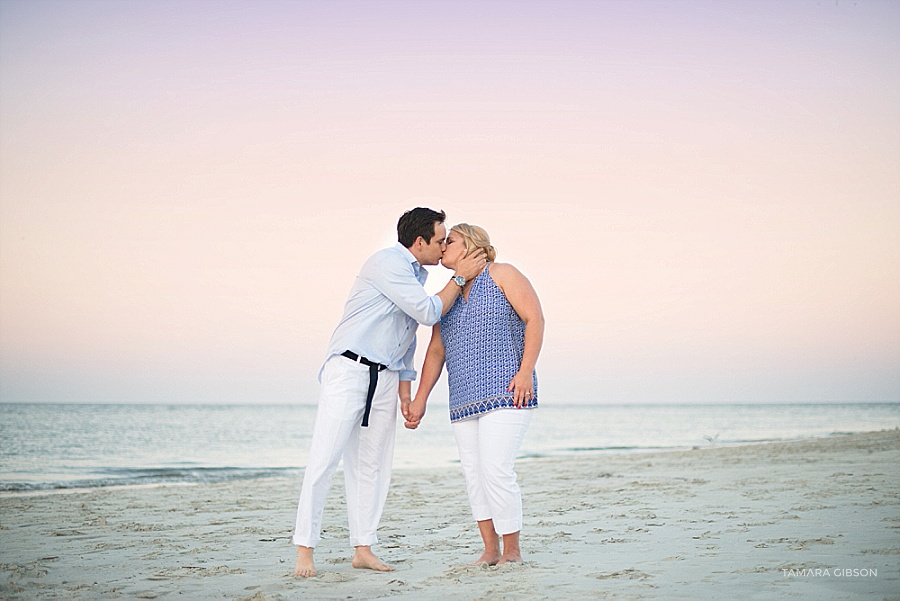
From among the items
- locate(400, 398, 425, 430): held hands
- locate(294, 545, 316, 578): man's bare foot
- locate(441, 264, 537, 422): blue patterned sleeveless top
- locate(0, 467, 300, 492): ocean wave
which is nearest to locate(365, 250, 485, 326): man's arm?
locate(441, 264, 537, 422): blue patterned sleeveless top

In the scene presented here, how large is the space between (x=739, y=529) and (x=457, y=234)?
2591 millimetres

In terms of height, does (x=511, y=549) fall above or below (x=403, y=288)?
below

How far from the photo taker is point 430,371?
14.8 ft

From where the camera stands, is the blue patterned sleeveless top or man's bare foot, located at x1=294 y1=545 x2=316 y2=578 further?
the blue patterned sleeveless top

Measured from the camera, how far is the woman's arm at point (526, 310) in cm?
410

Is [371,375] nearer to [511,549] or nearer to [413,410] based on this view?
[413,410]

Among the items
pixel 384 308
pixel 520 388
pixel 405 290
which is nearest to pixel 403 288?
pixel 405 290

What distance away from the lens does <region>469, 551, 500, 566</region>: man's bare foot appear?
13.4 ft

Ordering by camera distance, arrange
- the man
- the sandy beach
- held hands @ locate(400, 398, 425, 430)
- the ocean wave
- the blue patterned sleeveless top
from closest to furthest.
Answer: the sandy beach → the man → the blue patterned sleeveless top → held hands @ locate(400, 398, 425, 430) → the ocean wave

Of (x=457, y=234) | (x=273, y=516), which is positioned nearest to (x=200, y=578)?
(x=457, y=234)

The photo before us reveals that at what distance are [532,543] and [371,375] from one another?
1.61 meters

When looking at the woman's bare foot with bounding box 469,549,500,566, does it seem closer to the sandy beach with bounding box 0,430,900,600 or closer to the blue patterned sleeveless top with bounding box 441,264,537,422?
the sandy beach with bounding box 0,430,900,600

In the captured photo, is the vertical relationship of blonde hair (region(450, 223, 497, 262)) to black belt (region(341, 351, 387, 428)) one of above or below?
above

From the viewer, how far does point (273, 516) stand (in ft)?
21.5
